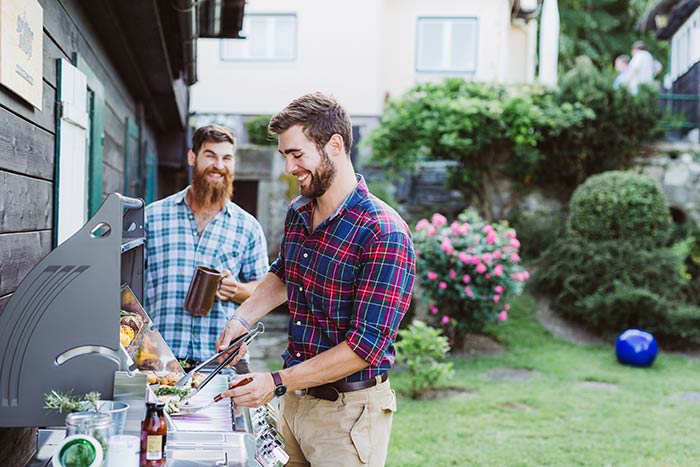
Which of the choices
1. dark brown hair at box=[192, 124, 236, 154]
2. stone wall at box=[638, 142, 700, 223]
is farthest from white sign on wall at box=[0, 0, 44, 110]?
stone wall at box=[638, 142, 700, 223]

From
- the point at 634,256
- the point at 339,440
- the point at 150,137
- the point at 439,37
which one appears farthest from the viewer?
the point at 439,37

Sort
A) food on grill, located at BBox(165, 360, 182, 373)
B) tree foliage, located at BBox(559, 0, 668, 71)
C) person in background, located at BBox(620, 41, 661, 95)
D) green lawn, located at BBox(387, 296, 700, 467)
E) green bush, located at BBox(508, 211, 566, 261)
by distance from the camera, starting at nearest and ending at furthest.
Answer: food on grill, located at BBox(165, 360, 182, 373) → green lawn, located at BBox(387, 296, 700, 467) → green bush, located at BBox(508, 211, 566, 261) → person in background, located at BBox(620, 41, 661, 95) → tree foliage, located at BBox(559, 0, 668, 71)

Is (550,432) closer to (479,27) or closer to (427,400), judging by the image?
(427,400)

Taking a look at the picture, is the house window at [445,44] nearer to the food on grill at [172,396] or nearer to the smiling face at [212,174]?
the smiling face at [212,174]

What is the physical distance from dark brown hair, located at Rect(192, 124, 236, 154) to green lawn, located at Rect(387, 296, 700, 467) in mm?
2579

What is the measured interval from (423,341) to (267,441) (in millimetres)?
4688

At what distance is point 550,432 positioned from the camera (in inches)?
232

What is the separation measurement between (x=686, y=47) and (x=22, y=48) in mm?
15001

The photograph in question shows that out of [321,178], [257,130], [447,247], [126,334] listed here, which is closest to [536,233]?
[447,247]

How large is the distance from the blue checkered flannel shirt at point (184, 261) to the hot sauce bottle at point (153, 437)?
148 centimetres

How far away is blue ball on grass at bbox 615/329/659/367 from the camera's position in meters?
8.27

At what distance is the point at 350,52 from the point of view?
1437 centimetres

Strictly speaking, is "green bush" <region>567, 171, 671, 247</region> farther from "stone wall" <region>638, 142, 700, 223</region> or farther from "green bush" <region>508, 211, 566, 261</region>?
"stone wall" <region>638, 142, 700, 223</region>

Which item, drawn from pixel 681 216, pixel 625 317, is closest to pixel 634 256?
pixel 625 317
